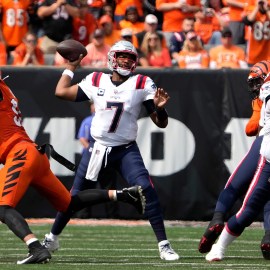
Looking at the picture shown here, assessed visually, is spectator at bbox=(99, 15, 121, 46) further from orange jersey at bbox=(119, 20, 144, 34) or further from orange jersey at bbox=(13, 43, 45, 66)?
orange jersey at bbox=(13, 43, 45, 66)

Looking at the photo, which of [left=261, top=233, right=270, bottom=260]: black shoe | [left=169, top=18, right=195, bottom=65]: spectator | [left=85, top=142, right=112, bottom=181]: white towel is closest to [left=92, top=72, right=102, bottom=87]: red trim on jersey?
[left=85, top=142, right=112, bottom=181]: white towel

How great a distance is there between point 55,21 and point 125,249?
625cm

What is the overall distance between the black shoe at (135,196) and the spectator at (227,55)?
614cm

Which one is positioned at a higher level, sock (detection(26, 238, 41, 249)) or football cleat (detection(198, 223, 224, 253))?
sock (detection(26, 238, 41, 249))

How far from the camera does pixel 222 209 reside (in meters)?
8.09

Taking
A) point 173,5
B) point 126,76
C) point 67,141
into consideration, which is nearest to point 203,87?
point 67,141

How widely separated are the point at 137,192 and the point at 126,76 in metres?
1.16

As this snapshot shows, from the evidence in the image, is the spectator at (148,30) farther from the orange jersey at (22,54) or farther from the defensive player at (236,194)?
the defensive player at (236,194)

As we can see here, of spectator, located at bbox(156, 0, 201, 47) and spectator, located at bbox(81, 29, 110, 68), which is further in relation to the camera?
spectator, located at bbox(156, 0, 201, 47)

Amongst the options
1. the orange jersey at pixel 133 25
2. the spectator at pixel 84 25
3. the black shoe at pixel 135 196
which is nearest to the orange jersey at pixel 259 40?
the orange jersey at pixel 133 25

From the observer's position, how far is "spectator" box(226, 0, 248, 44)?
48.3ft

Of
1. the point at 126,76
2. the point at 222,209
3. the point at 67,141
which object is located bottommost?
the point at 67,141

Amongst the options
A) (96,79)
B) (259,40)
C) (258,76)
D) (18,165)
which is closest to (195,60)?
(259,40)

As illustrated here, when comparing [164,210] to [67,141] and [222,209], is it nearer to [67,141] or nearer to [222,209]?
[67,141]
